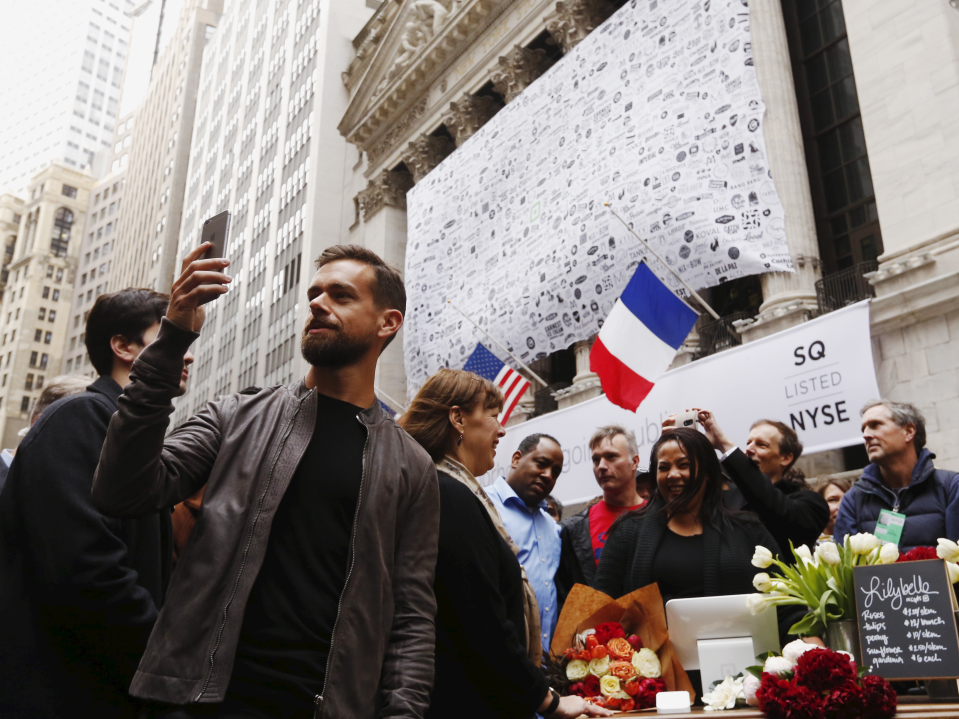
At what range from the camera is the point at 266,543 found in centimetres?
200

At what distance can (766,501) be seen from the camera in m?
4.70

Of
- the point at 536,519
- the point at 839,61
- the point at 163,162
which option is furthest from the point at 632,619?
the point at 163,162

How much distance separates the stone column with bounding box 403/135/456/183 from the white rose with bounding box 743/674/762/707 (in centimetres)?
2434

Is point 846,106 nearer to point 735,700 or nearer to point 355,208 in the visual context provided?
point 735,700

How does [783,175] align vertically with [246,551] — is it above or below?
above

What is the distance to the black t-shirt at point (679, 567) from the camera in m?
3.96

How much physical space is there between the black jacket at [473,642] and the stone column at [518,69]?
20.6m

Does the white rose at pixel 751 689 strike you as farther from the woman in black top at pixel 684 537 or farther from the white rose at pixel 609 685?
the woman in black top at pixel 684 537

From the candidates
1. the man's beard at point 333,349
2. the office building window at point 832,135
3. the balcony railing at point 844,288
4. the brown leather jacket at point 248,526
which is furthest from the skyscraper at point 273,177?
the brown leather jacket at point 248,526

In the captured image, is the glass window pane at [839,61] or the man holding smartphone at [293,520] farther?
the glass window pane at [839,61]

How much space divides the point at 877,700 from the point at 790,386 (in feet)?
27.9

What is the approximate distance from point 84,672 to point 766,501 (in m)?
3.75

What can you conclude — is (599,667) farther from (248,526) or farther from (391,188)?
(391,188)

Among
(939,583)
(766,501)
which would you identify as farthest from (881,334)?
(939,583)
